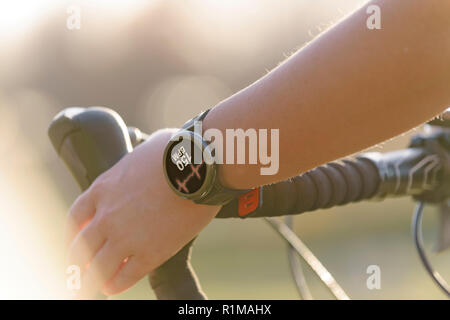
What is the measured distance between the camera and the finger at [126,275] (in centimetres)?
74

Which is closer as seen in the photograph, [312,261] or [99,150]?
[99,150]

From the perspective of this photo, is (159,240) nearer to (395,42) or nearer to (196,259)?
(395,42)

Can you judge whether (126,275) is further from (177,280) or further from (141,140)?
(141,140)

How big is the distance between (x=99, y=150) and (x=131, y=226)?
0.54 feet

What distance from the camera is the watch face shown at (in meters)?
0.71

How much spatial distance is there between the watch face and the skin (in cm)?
3

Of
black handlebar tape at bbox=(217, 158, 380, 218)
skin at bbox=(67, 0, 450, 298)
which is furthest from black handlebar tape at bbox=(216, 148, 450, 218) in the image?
skin at bbox=(67, 0, 450, 298)

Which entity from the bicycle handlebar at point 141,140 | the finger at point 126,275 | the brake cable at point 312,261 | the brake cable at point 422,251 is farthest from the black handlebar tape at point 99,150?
the brake cable at point 422,251

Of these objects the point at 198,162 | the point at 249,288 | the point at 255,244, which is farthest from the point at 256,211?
the point at 255,244

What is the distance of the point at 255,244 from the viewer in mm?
13484

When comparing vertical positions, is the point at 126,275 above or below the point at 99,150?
below

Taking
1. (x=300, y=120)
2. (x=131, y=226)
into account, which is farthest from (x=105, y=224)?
(x=300, y=120)

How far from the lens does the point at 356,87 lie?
61 centimetres

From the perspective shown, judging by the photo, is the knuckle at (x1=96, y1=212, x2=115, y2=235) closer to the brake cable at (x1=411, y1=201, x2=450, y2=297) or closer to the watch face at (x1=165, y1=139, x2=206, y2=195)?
the watch face at (x1=165, y1=139, x2=206, y2=195)
